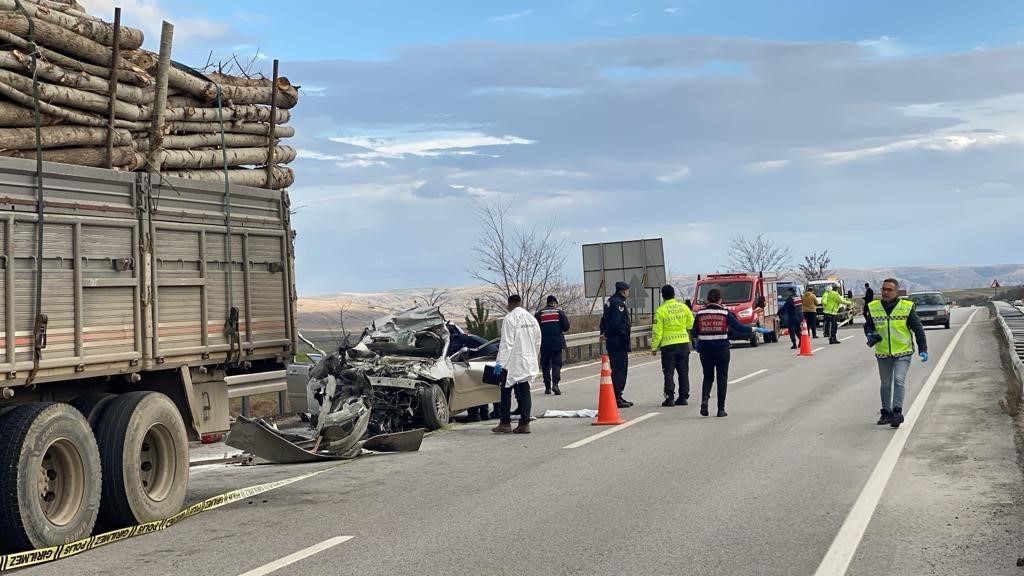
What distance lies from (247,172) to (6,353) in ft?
13.3

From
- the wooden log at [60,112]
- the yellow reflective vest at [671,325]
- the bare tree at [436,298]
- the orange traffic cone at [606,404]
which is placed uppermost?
the wooden log at [60,112]

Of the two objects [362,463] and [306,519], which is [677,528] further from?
[362,463]

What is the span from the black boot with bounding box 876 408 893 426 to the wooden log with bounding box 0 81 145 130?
28.9ft

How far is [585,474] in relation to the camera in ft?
34.3

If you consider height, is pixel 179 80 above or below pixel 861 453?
above

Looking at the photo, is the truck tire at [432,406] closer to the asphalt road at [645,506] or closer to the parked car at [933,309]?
the asphalt road at [645,506]

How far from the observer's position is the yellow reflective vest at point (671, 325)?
54.9 feet

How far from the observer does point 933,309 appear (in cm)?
4159

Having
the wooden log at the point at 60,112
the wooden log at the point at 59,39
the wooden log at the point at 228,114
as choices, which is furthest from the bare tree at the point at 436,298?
the wooden log at the point at 59,39

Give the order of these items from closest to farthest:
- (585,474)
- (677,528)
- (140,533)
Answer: (677,528) → (140,533) → (585,474)

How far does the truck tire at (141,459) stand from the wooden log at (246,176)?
202cm

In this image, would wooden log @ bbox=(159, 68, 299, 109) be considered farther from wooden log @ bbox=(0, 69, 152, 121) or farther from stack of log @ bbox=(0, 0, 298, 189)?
wooden log @ bbox=(0, 69, 152, 121)

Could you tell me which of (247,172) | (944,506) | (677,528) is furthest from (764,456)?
(247,172)

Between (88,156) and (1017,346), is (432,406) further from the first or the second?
(1017,346)
